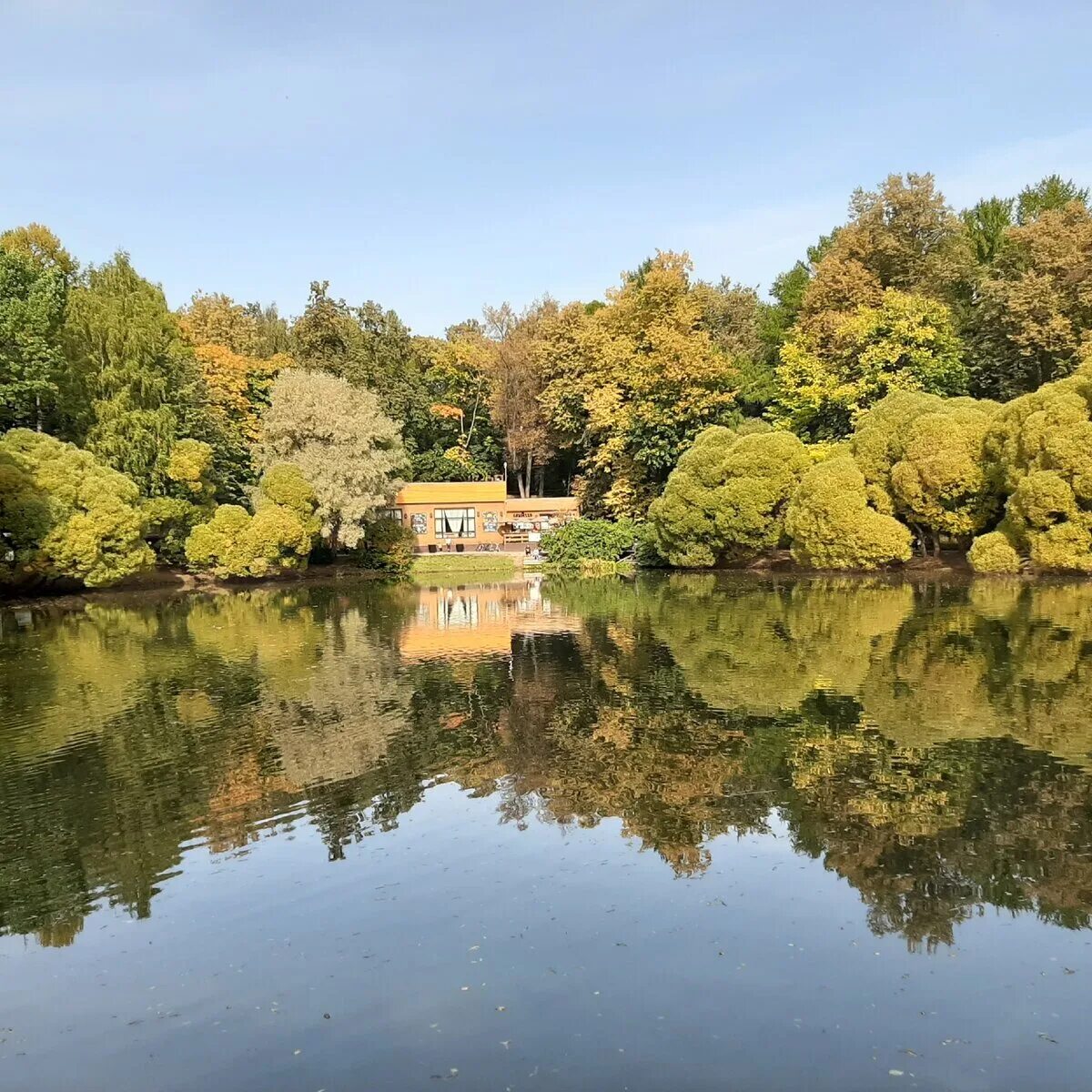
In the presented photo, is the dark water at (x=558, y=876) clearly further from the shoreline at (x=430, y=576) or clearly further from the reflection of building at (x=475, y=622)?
the shoreline at (x=430, y=576)

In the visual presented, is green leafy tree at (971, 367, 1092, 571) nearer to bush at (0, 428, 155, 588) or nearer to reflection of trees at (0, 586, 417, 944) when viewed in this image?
reflection of trees at (0, 586, 417, 944)

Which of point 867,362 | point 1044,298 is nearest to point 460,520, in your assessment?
point 867,362

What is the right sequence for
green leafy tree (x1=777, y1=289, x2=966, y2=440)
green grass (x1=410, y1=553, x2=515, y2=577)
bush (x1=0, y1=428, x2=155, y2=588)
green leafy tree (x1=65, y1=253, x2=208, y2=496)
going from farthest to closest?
1. green grass (x1=410, y1=553, x2=515, y2=577)
2. green leafy tree (x1=777, y1=289, x2=966, y2=440)
3. green leafy tree (x1=65, y1=253, x2=208, y2=496)
4. bush (x1=0, y1=428, x2=155, y2=588)

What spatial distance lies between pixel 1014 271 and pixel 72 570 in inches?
1783

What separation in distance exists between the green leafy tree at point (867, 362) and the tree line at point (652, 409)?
155mm

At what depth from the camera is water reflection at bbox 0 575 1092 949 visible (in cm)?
1018

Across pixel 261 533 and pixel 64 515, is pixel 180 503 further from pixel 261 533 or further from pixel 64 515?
pixel 64 515

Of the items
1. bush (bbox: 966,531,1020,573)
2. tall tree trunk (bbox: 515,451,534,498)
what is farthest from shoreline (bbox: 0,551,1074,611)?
tall tree trunk (bbox: 515,451,534,498)

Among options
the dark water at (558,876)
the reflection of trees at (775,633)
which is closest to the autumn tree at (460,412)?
the reflection of trees at (775,633)

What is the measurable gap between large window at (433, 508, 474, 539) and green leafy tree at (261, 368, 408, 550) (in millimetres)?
8509

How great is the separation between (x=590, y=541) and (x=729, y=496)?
9.24 m

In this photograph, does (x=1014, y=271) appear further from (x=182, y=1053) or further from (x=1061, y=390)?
(x=182, y=1053)

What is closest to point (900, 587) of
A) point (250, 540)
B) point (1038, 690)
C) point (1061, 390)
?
point (1061, 390)

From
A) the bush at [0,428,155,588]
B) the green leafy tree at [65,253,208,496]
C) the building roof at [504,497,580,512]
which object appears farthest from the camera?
the building roof at [504,497,580,512]
